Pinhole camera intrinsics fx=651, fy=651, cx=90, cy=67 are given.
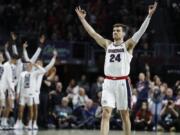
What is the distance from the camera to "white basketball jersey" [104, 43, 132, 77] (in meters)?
12.9

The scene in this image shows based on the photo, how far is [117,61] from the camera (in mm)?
12914

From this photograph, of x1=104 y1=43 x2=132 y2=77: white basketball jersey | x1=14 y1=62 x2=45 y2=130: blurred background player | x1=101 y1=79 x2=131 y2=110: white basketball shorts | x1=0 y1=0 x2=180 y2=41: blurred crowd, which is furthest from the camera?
Result: x1=0 y1=0 x2=180 y2=41: blurred crowd

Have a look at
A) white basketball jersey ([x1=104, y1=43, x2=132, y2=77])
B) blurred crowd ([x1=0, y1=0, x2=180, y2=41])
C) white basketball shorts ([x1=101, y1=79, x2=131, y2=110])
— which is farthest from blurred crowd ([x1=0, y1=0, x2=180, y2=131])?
white basketball jersey ([x1=104, y1=43, x2=132, y2=77])

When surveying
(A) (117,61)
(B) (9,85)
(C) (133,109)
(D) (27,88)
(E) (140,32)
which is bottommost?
(C) (133,109)

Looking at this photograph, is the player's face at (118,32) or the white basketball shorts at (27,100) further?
the white basketball shorts at (27,100)

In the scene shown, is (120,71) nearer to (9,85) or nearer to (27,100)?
(9,85)

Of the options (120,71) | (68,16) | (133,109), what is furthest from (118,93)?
(68,16)

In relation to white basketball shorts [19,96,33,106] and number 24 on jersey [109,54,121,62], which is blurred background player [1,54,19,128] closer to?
white basketball shorts [19,96,33,106]

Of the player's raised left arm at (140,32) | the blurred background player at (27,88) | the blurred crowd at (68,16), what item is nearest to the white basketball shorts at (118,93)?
the player's raised left arm at (140,32)

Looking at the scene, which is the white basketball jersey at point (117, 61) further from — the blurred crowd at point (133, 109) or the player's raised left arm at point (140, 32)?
the blurred crowd at point (133, 109)

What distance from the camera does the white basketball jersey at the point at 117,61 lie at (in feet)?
42.3

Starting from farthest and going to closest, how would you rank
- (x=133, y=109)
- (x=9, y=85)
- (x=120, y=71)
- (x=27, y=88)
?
(x=133, y=109)
(x=27, y=88)
(x=9, y=85)
(x=120, y=71)

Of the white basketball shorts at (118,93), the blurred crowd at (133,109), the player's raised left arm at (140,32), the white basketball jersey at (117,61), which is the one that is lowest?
the blurred crowd at (133,109)

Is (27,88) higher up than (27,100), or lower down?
higher up
